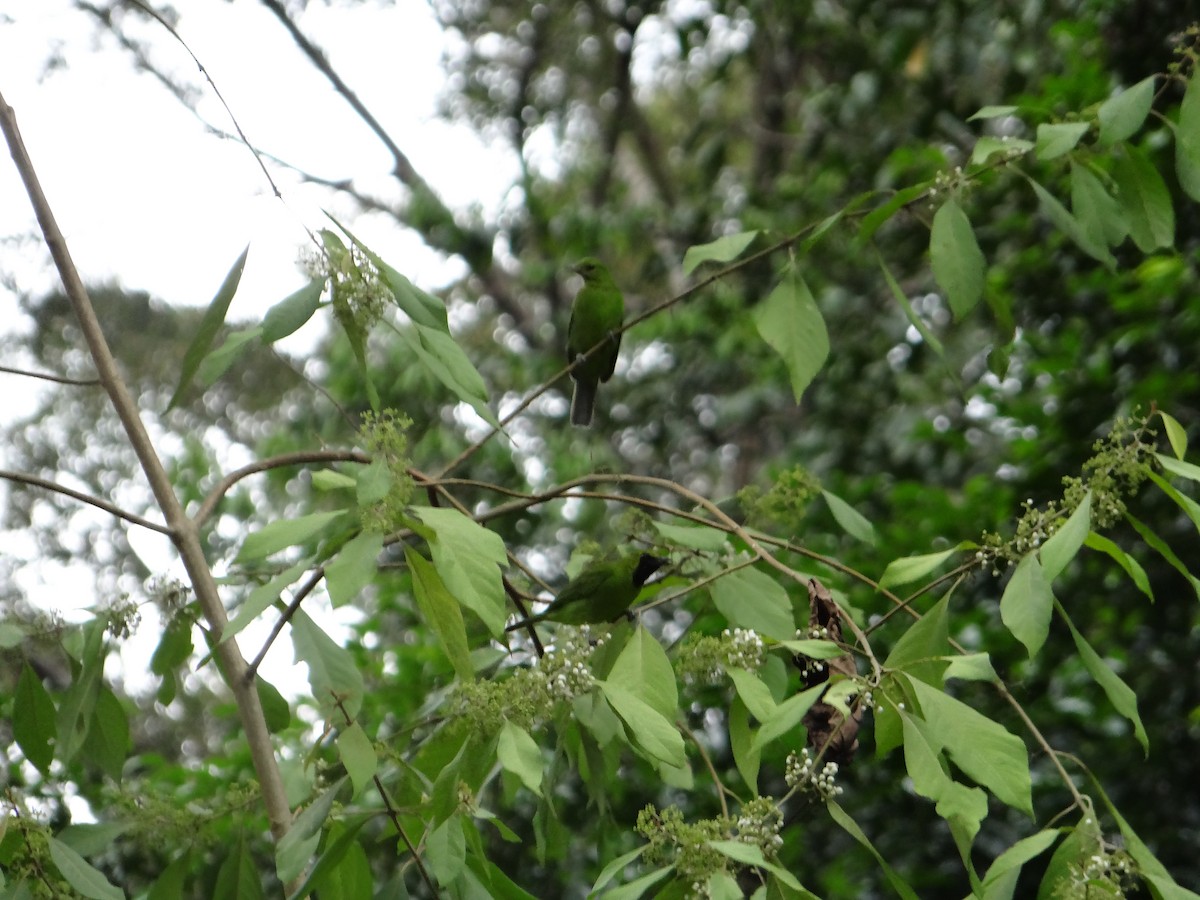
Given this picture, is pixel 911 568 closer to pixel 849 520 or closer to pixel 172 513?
pixel 849 520

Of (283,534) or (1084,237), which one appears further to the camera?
(1084,237)

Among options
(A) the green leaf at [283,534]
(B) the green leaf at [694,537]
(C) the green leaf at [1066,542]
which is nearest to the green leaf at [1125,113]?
(C) the green leaf at [1066,542]

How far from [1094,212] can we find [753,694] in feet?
2.80

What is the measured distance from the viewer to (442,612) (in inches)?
50.4

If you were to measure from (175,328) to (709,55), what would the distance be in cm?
508

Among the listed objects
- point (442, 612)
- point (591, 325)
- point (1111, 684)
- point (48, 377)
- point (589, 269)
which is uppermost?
point (589, 269)

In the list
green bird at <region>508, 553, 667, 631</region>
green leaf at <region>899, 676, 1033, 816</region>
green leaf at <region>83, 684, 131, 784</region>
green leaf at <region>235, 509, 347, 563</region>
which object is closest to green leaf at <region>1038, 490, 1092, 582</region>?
green leaf at <region>899, 676, 1033, 816</region>

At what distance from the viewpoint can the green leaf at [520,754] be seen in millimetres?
1165

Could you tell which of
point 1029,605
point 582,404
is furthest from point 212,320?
point 582,404

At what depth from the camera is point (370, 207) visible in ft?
25.0

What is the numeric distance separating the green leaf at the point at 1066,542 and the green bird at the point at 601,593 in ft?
2.03

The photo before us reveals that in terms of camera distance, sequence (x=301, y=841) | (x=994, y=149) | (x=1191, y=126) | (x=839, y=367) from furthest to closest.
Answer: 1. (x=839, y=367)
2. (x=994, y=149)
3. (x=1191, y=126)
4. (x=301, y=841)

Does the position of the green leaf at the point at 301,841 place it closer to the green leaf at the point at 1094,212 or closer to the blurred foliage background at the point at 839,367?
the blurred foliage background at the point at 839,367

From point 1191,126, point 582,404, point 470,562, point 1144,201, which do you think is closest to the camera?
point 470,562
